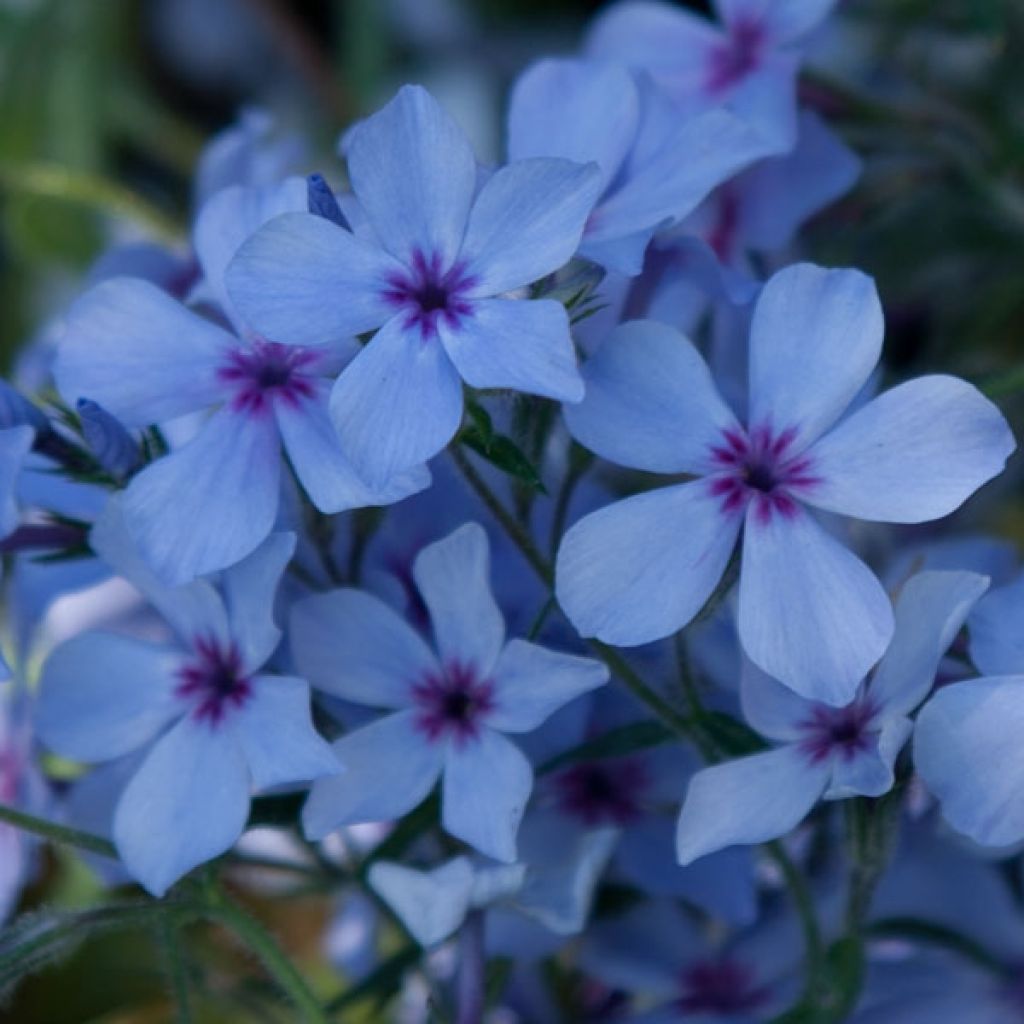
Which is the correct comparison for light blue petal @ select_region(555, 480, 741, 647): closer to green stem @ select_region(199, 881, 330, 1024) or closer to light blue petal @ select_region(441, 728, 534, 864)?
light blue petal @ select_region(441, 728, 534, 864)

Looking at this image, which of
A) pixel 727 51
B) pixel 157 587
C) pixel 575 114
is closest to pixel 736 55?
pixel 727 51

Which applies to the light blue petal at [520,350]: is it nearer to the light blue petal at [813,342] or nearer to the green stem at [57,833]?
the light blue petal at [813,342]

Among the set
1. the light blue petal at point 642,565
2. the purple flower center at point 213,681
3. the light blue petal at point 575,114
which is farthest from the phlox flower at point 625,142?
the purple flower center at point 213,681

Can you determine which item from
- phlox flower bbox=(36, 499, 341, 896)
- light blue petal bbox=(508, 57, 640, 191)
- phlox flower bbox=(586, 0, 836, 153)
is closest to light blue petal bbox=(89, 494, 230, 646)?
phlox flower bbox=(36, 499, 341, 896)

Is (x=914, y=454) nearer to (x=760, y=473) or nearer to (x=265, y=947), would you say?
(x=760, y=473)

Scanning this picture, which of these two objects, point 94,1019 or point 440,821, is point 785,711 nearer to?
point 440,821

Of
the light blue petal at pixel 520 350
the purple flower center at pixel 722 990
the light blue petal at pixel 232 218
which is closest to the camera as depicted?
the light blue petal at pixel 520 350
